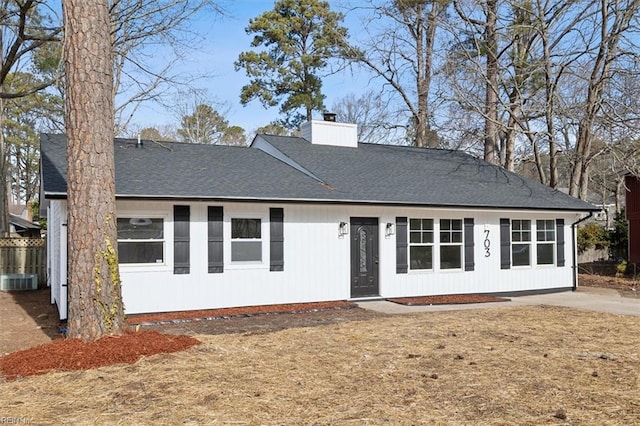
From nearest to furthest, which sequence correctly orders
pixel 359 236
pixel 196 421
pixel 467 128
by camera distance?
pixel 196 421 → pixel 359 236 → pixel 467 128

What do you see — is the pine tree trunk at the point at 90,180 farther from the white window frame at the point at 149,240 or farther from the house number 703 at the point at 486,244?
the house number 703 at the point at 486,244

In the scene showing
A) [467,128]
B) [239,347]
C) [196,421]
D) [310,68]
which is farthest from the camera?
[310,68]

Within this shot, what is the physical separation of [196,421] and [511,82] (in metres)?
20.4

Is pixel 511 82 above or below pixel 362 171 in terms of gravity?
above

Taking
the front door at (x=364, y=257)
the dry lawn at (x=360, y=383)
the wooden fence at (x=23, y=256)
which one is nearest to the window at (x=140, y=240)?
the dry lawn at (x=360, y=383)

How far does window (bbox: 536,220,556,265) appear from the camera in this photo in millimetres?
15562

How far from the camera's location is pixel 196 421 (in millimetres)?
4820

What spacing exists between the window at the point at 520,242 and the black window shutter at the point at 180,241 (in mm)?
8504

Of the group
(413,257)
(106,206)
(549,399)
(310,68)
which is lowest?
(549,399)

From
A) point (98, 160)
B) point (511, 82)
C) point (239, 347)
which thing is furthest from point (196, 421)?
point (511, 82)

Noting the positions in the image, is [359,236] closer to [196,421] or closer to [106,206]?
[106,206]

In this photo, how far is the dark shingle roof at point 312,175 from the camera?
11.8m

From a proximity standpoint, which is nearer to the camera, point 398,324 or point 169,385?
point 169,385

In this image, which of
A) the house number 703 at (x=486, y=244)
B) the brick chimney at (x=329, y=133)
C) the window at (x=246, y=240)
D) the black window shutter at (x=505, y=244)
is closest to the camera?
the window at (x=246, y=240)
